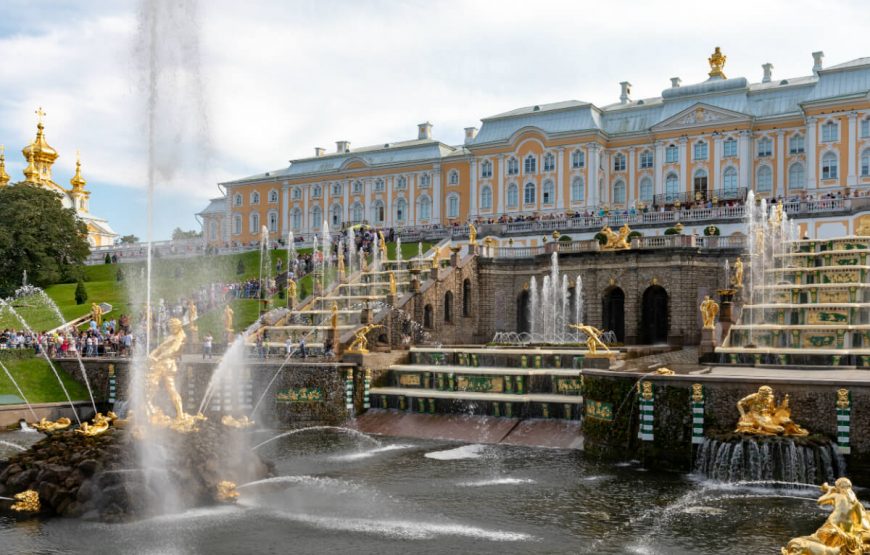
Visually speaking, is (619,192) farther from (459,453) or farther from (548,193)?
(459,453)

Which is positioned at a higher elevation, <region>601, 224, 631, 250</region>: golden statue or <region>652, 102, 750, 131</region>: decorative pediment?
<region>652, 102, 750, 131</region>: decorative pediment

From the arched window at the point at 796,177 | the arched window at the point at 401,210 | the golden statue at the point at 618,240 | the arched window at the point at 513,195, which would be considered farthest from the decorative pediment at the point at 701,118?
the golden statue at the point at 618,240

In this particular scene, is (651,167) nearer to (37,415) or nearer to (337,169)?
(337,169)

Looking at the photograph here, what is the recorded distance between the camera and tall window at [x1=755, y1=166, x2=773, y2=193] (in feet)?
202

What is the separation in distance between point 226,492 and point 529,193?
56.7 meters

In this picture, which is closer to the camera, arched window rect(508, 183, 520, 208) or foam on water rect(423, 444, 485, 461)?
foam on water rect(423, 444, 485, 461)

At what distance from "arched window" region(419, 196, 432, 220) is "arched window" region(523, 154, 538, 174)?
38.0ft

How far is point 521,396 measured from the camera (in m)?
26.2

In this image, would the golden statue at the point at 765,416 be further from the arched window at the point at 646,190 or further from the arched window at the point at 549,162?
the arched window at the point at 549,162

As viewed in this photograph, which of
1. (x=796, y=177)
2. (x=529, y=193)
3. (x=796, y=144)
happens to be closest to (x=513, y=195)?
(x=529, y=193)

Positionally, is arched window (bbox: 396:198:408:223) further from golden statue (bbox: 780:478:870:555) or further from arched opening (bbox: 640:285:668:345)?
golden statue (bbox: 780:478:870:555)

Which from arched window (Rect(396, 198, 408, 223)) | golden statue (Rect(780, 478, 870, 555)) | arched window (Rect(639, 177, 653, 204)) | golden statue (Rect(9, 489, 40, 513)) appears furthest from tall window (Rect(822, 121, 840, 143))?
golden statue (Rect(9, 489, 40, 513))

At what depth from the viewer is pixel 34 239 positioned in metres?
62.8

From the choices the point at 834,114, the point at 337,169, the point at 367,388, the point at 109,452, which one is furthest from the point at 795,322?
the point at 337,169
